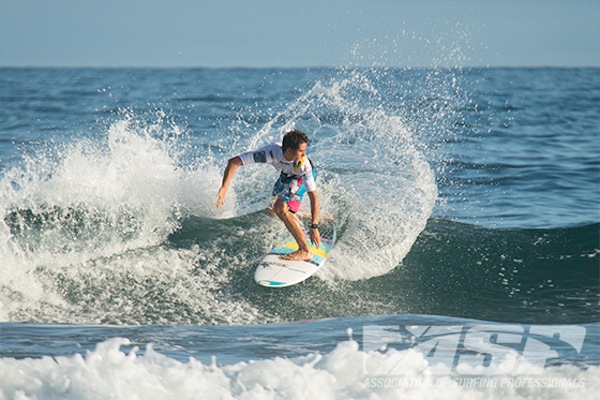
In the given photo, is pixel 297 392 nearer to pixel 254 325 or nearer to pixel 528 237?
pixel 254 325

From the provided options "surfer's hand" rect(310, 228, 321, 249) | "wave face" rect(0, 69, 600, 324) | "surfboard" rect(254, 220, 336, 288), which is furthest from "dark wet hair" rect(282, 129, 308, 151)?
"wave face" rect(0, 69, 600, 324)

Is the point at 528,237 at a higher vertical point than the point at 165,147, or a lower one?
lower

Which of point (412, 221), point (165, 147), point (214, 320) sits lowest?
point (214, 320)

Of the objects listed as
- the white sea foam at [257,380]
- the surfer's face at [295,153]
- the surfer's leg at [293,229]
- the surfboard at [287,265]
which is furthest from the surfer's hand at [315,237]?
the white sea foam at [257,380]

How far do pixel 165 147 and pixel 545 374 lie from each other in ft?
25.2

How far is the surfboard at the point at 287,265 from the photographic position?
8773 mm

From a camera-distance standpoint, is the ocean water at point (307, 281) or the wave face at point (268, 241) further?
the wave face at point (268, 241)

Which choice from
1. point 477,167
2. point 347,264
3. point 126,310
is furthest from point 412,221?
point 477,167

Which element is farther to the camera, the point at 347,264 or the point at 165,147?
the point at 165,147

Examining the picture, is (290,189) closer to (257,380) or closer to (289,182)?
(289,182)

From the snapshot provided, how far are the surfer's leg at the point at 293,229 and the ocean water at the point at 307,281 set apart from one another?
1.29 feet

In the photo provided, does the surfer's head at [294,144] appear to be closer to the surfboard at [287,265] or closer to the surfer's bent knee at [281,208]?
the surfer's bent knee at [281,208]

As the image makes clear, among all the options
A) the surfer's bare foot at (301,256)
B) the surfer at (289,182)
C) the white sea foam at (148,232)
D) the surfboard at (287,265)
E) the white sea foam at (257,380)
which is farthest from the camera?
the surfer's bare foot at (301,256)

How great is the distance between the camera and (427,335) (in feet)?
22.8
